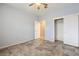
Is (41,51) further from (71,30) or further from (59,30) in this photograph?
(59,30)

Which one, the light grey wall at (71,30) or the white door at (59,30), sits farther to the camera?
the white door at (59,30)

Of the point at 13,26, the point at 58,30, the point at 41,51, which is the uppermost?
the point at 13,26

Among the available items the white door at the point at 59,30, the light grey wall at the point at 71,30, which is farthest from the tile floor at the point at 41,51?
the white door at the point at 59,30

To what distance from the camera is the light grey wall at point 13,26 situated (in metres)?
3.43

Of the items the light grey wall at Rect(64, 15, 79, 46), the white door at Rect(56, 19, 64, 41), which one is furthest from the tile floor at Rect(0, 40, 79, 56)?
the white door at Rect(56, 19, 64, 41)

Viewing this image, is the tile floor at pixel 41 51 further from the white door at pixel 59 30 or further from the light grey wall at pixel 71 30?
the white door at pixel 59 30

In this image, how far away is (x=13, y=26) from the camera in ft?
12.8

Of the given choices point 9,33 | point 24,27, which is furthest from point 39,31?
point 9,33

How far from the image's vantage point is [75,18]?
3.66 meters

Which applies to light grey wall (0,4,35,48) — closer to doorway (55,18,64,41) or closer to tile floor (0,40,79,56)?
tile floor (0,40,79,56)

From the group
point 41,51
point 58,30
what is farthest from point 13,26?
point 58,30

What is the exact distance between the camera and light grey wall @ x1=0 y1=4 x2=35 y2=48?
343 centimetres

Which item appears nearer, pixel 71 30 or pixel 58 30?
pixel 71 30

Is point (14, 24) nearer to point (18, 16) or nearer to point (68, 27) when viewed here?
point (18, 16)
